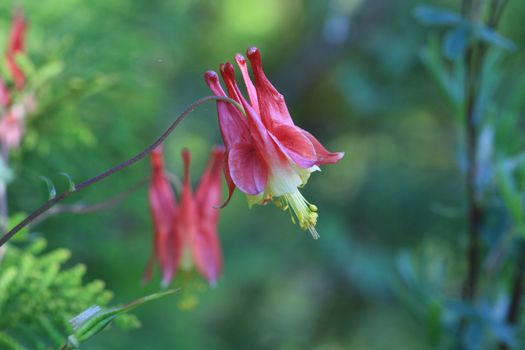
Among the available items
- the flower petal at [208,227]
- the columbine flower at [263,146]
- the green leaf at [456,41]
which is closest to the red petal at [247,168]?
the columbine flower at [263,146]

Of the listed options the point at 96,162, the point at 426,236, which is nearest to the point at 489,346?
the point at 426,236

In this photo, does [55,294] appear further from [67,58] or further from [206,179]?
[67,58]

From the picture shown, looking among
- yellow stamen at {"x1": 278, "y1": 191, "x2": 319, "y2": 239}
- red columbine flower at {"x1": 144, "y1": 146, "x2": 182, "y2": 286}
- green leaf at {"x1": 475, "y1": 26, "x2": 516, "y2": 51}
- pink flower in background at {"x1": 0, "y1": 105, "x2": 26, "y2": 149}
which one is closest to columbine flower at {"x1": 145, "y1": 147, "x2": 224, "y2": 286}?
red columbine flower at {"x1": 144, "y1": 146, "x2": 182, "y2": 286}

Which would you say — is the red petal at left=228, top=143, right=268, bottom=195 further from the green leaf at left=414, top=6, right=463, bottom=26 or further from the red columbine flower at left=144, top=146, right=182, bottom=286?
the green leaf at left=414, top=6, right=463, bottom=26

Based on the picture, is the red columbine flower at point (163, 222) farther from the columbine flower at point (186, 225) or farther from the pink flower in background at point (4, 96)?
the pink flower in background at point (4, 96)

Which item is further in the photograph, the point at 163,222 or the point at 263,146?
the point at 163,222

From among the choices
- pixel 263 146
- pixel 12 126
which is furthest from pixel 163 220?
pixel 263 146

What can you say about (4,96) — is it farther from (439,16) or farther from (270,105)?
(439,16)
